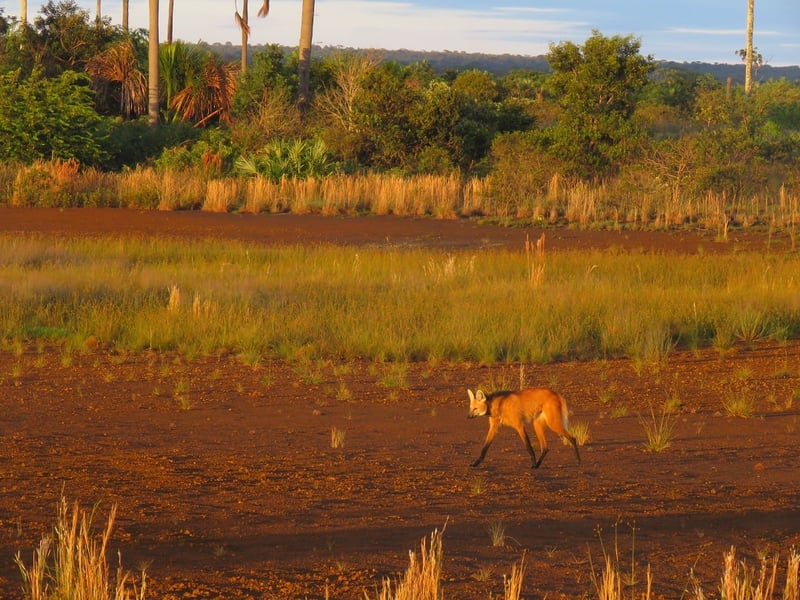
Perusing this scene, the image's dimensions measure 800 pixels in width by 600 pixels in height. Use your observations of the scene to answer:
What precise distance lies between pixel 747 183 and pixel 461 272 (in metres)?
12.8

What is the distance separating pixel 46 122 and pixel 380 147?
897 cm

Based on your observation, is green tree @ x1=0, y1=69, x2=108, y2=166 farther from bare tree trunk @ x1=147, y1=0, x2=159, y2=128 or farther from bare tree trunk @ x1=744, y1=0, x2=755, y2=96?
bare tree trunk @ x1=744, y1=0, x2=755, y2=96

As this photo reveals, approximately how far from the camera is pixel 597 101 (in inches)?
1208

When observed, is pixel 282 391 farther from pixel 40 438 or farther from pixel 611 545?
pixel 611 545

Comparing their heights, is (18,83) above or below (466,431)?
above

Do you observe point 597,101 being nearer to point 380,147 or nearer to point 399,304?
point 380,147

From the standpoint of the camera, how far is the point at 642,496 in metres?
6.68

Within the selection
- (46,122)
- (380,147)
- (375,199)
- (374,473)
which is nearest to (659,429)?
(374,473)

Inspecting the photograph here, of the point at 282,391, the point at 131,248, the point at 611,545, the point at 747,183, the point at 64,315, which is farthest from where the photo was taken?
the point at 747,183

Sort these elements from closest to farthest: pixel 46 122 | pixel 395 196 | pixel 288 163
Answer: pixel 395 196 < pixel 288 163 < pixel 46 122

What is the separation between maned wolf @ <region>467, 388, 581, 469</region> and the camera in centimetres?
668

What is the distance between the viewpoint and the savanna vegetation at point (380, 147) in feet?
88.1

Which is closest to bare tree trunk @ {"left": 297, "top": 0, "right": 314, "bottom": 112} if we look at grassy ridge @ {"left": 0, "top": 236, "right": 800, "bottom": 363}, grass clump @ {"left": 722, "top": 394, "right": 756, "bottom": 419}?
grassy ridge @ {"left": 0, "top": 236, "right": 800, "bottom": 363}

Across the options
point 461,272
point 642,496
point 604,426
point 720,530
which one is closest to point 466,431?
point 604,426
